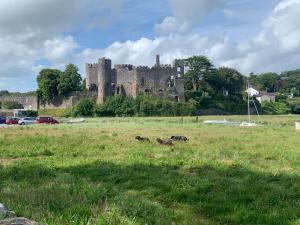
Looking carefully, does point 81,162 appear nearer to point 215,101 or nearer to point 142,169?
point 142,169

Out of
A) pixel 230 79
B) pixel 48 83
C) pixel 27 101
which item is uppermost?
pixel 230 79

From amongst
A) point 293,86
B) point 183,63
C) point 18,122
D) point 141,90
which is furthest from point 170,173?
point 293,86

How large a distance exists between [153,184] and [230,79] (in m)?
110

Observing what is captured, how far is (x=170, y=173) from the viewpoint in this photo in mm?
16125

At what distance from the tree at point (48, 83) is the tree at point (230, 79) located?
37.2 meters

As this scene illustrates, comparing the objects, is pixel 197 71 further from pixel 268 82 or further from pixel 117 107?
pixel 268 82

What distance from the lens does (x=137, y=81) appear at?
106m

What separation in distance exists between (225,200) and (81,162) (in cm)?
822

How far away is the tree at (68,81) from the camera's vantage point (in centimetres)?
10562

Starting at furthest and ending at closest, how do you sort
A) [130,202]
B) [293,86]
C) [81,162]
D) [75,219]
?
[293,86]
[81,162]
[130,202]
[75,219]

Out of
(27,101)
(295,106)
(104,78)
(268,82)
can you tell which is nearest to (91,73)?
(104,78)

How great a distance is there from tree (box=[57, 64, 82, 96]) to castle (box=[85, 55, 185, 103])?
337 centimetres

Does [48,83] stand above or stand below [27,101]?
above

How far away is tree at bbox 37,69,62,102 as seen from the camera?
105750mm
